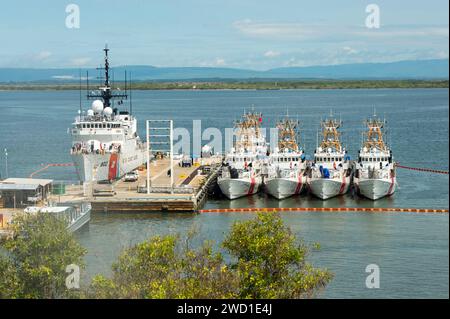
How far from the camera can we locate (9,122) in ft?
403

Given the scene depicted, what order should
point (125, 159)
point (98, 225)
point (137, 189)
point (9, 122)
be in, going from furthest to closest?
1. point (9, 122)
2. point (125, 159)
3. point (137, 189)
4. point (98, 225)

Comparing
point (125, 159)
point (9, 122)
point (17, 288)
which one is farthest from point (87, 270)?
point (9, 122)

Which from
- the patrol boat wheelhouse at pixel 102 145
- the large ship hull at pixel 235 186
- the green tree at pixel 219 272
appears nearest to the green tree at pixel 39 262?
the green tree at pixel 219 272

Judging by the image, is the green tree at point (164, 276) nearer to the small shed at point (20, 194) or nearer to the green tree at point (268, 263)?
the green tree at point (268, 263)

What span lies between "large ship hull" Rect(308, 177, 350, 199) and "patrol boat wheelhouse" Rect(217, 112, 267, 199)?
371 centimetres

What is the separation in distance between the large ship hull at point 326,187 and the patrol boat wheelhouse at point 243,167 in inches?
146

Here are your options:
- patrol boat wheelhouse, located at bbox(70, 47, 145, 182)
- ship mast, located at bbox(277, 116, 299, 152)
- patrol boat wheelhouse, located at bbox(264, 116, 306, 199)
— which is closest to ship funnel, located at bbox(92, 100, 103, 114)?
patrol boat wheelhouse, located at bbox(70, 47, 145, 182)

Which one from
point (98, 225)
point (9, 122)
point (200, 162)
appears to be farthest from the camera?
point (9, 122)

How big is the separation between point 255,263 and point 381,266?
11561mm

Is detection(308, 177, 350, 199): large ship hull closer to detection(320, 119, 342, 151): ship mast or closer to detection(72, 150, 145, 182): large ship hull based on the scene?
detection(320, 119, 342, 151): ship mast

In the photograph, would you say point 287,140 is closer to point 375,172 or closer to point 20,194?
point 375,172

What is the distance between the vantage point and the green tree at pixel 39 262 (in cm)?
2089

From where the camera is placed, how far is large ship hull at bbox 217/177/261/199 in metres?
49.7
